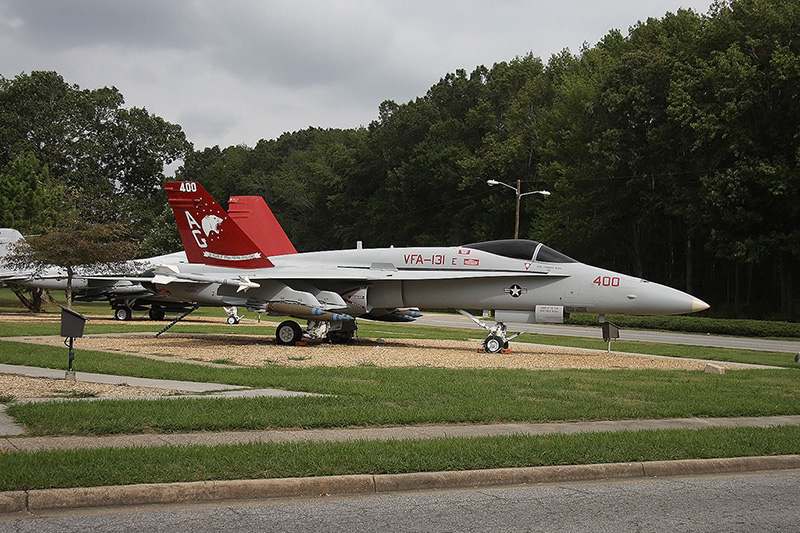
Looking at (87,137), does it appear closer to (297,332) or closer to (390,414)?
(297,332)

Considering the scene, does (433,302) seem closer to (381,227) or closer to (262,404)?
(262,404)

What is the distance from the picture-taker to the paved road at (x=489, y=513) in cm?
572

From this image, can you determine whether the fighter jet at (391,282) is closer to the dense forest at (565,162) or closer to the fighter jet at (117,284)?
the fighter jet at (117,284)

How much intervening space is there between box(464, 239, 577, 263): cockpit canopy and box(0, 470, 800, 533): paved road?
12618 mm

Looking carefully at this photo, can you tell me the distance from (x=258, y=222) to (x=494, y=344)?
28.1 feet

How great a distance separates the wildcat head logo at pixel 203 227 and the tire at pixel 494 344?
7.84 m

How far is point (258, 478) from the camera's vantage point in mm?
6586

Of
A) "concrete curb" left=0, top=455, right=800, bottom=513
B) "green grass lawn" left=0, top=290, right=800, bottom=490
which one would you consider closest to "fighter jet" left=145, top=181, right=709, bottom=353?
"green grass lawn" left=0, top=290, right=800, bottom=490

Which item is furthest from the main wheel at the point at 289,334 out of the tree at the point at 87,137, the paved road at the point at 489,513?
the tree at the point at 87,137

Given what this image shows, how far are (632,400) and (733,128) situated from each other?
31.9 meters

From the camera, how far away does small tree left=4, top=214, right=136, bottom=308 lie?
33594 millimetres

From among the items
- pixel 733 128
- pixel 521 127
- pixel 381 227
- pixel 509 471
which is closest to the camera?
pixel 509 471

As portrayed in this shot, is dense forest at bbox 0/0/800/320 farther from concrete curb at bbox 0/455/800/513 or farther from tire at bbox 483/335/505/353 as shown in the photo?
concrete curb at bbox 0/455/800/513

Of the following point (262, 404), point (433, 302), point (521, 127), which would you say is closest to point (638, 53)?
point (521, 127)
